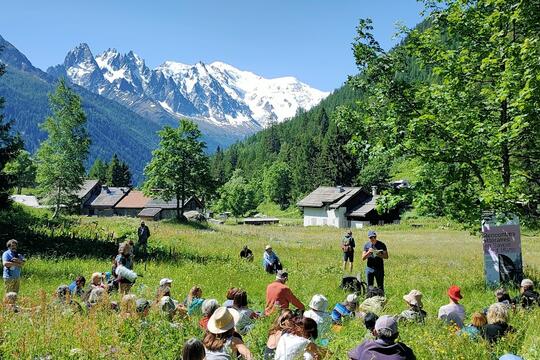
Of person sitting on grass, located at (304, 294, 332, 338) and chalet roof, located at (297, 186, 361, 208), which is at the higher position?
chalet roof, located at (297, 186, 361, 208)

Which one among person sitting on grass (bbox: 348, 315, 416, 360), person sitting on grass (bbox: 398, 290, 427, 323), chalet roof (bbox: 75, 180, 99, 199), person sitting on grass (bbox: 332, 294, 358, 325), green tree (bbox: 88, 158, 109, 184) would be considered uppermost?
green tree (bbox: 88, 158, 109, 184)

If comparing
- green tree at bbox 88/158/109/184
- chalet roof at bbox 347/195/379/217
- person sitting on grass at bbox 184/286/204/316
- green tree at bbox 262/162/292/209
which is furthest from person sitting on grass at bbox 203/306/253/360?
green tree at bbox 88/158/109/184

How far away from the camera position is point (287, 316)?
6.90m

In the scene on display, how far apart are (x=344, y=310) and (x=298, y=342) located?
4328 millimetres

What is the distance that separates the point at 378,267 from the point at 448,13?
25.8 feet

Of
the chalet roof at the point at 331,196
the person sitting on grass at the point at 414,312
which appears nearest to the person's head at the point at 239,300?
the person sitting on grass at the point at 414,312

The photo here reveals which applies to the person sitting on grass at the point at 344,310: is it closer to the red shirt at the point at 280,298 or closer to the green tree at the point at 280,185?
the red shirt at the point at 280,298

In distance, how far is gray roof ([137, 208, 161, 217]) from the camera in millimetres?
109000

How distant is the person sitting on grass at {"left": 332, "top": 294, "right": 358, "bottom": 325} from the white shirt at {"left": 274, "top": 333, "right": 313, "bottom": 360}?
3570 millimetres

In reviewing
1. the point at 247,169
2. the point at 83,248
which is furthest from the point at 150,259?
the point at 247,169

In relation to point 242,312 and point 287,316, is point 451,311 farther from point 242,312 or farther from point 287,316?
point 287,316

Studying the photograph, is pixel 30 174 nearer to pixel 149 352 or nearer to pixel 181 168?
pixel 181 168

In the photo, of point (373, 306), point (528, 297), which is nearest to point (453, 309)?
point (373, 306)

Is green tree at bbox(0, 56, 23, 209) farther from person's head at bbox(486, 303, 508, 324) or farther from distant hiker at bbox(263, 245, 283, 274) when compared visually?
person's head at bbox(486, 303, 508, 324)
